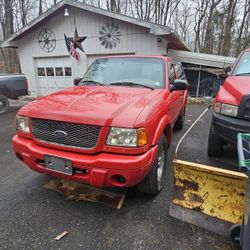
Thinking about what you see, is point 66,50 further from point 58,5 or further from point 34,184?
point 34,184

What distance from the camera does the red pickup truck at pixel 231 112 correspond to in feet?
10.7

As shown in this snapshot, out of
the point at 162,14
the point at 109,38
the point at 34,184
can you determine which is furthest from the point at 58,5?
the point at 162,14

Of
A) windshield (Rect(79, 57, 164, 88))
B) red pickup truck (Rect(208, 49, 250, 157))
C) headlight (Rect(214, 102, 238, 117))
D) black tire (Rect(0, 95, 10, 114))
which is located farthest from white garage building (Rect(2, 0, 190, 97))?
headlight (Rect(214, 102, 238, 117))

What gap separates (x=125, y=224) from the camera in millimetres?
2643

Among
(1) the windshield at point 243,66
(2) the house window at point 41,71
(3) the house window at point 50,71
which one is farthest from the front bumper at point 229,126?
(2) the house window at point 41,71

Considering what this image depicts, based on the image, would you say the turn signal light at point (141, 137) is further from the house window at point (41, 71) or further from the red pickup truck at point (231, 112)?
the house window at point (41, 71)

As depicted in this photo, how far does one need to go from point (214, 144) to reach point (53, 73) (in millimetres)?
10465

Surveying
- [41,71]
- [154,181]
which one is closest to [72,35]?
[41,71]

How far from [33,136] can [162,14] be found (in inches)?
964

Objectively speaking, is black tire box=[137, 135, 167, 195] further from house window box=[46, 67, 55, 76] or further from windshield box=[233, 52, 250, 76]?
house window box=[46, 67, 55, 76]

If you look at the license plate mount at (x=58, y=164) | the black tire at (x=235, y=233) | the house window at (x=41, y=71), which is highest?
the license plate mount at (x=58, y=164)

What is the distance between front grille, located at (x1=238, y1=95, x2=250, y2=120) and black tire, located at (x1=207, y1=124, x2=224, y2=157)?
0.72 meters

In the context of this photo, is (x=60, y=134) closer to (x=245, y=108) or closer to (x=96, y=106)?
(x=96, y=106)

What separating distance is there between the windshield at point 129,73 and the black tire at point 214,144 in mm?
1272
